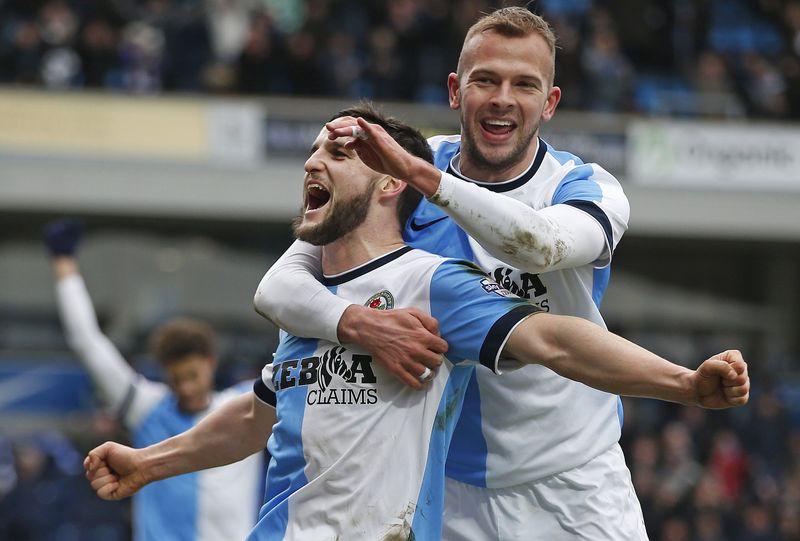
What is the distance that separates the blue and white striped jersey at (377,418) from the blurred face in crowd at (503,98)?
54 cm

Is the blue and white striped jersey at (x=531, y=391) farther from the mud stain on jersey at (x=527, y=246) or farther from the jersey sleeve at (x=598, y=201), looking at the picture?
the mud stain on jersey at (x=527, y=246)

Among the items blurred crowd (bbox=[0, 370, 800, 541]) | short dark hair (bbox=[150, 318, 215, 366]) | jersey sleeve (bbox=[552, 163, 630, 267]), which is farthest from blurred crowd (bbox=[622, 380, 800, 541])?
jersey sleeve (bbox=[552, 163, 630, 267])

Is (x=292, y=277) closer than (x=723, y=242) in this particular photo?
Yes

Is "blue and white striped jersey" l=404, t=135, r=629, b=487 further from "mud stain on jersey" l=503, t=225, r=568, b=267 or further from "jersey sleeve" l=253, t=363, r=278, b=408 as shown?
"jersey sleeve" l=253, t=363, r=278, b=408

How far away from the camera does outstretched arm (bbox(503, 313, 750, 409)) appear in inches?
132

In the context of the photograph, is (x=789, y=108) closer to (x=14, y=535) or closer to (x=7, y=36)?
(x=7, y=36)

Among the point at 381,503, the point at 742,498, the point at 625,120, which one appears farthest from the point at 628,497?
the point at 625,120

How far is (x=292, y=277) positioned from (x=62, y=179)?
52.0 feet

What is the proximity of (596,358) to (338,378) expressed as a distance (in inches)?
28.5

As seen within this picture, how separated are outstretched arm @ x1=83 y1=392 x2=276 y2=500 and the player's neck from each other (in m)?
0.60

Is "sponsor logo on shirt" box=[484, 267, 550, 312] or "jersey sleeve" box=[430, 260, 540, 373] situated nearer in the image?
"jersey sleeve" box=[430, 260, 540, 373]

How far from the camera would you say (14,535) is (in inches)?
511

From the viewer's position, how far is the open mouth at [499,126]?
4.25 meters

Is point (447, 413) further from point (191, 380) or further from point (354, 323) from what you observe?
point (191, 380)
